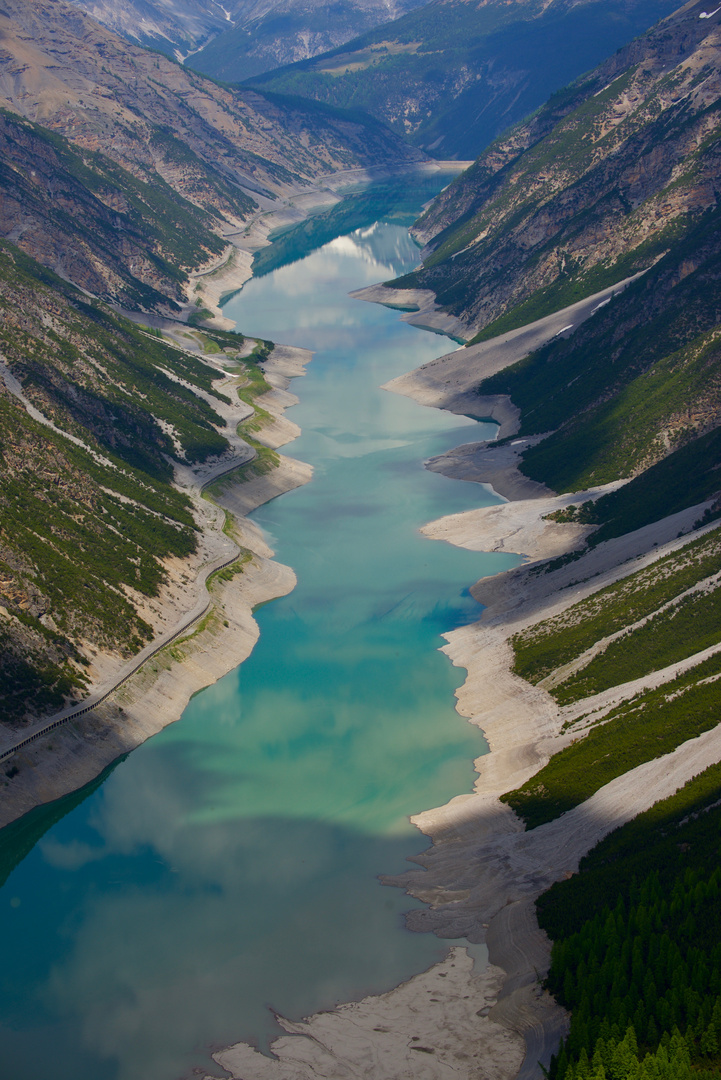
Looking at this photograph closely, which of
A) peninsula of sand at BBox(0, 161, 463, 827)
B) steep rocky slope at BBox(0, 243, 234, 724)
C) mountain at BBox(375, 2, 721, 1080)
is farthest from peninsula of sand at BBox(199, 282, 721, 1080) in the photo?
steep rocky slope at BBox(0, 243, 234, 724)

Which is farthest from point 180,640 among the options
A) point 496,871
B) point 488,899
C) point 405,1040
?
point 405,1040

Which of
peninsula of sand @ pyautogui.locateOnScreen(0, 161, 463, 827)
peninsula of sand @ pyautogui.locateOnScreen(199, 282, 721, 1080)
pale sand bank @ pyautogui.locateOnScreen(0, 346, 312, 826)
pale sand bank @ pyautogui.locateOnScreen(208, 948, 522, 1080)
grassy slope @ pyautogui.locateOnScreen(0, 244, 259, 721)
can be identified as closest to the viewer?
pale sand bank @ pyautogui.locateOnScreen(208, 948, 522, 1080)

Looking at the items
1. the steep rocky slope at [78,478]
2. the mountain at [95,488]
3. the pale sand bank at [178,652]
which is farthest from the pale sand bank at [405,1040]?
the steep rocky slope at [78,478]

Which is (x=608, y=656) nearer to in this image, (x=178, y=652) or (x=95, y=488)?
(x=178, y=652)

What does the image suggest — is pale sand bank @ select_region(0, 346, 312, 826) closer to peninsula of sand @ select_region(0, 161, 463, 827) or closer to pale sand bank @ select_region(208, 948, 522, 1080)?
peninsula of sand @ select_region(0, 161, 463, 827)

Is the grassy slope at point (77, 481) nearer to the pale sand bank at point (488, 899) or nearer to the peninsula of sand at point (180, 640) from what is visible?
the peninsula of sand at point (180, 640)
